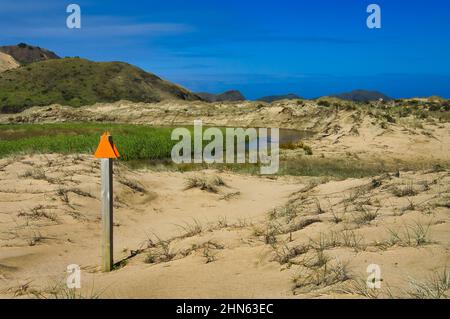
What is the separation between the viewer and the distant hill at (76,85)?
7812 centimetres

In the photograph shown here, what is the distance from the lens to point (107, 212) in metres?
7.45

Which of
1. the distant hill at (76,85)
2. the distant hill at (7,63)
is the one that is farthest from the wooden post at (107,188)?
the distant hill at (7,63)

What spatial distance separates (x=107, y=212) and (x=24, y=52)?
6125 inches

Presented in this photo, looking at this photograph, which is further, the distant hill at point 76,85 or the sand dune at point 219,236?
the distant hill at point 76,85

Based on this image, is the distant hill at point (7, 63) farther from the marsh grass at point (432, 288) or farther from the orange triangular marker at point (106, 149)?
the marsh grass at point (432, 288)

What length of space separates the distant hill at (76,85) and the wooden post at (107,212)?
231 feet

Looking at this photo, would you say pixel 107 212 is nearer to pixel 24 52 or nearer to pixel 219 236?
pixel 219 236

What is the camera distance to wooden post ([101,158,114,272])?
7.32 metres

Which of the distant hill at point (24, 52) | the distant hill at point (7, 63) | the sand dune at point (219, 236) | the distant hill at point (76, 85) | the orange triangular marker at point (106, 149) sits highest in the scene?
the distant hill at point (24, 52)

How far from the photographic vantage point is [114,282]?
20.2ft

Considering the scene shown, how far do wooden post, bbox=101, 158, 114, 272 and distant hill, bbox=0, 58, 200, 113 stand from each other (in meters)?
70.3

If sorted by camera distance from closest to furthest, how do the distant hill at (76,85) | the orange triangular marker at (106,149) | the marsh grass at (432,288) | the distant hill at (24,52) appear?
the marsh grass at (432,288), the orange triangular marker at (106,149), the distant hill at (76,85), the distant hill at (24,52)
